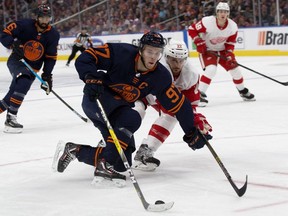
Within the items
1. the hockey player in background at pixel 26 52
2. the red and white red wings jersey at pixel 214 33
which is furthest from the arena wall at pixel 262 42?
the hockey player in background at pixel 26 52

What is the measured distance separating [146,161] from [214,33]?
392 cm

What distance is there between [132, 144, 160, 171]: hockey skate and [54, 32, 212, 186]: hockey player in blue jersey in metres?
0.23

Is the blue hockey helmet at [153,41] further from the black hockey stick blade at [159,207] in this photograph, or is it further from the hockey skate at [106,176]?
the black hockey stick blade at [159,207]

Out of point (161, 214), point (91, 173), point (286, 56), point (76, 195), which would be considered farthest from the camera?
point (286, 56)

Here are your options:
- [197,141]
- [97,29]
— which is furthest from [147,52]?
[97,29]

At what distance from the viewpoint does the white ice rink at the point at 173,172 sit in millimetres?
3387

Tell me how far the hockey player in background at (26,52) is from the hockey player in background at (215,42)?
6.79 ft

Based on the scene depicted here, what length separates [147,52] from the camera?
378 cm

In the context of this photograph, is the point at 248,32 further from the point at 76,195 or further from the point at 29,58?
the point at 76,195

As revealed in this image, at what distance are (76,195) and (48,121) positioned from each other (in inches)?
130

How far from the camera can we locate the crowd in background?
14656 millimetres

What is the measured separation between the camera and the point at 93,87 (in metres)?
3.69

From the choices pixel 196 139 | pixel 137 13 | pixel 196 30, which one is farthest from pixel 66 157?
pixel 137 13

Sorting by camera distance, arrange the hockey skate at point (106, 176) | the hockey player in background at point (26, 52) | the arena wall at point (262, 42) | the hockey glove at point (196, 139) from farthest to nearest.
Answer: the arena wall at point (262, 42) → the hockey player in background at point (26, 52) → the hockey glove at point (196, 139) → the hockey skate at point (106, 176)
